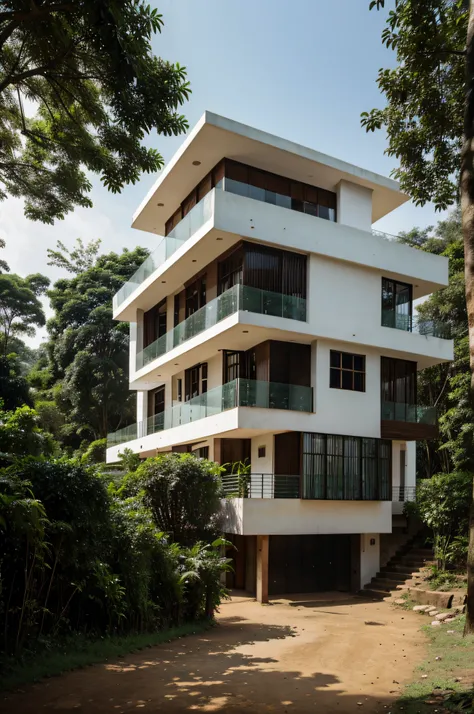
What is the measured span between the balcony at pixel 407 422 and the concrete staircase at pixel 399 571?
12.7 feet

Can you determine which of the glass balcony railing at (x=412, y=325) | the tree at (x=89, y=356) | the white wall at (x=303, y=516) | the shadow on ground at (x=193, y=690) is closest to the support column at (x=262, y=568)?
the white wall at (x=303, y=516)

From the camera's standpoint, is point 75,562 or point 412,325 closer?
point 75,562

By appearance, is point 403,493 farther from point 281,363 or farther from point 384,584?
point 281,363

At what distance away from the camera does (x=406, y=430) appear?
924 inches

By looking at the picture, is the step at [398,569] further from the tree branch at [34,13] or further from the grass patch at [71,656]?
the tree branch at [34,13]

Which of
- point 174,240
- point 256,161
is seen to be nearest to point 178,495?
point 174,240

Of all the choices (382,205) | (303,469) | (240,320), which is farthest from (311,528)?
(382,205)

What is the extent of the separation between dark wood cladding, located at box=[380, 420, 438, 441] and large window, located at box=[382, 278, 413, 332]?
3367 millimetres

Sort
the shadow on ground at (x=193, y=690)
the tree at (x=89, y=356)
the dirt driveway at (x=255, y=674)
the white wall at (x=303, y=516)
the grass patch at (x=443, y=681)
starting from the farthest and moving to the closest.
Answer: the tree at (x=89, y=356) < the white wall at (x=303, y=516) < the dirt driveway at (x=255, y=674) < the shadow on ground at (x=193, y=690) < the grass patch at (x=443, y=681)

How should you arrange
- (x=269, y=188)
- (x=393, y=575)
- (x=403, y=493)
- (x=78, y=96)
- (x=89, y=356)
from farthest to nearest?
1. (x=89, y=356)
2. (x=403, y=493)
3. (x=269, y=188)
4. (x=393, y=575)
5. (x=78, y=96)

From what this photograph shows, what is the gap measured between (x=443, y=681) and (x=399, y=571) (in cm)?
1323

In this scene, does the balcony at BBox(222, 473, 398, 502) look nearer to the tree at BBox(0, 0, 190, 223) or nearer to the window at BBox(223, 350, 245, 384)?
the window at BBox(223, 350, 245, 384)

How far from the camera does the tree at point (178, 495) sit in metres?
19.1

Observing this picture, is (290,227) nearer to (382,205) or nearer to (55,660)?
(382,205)
